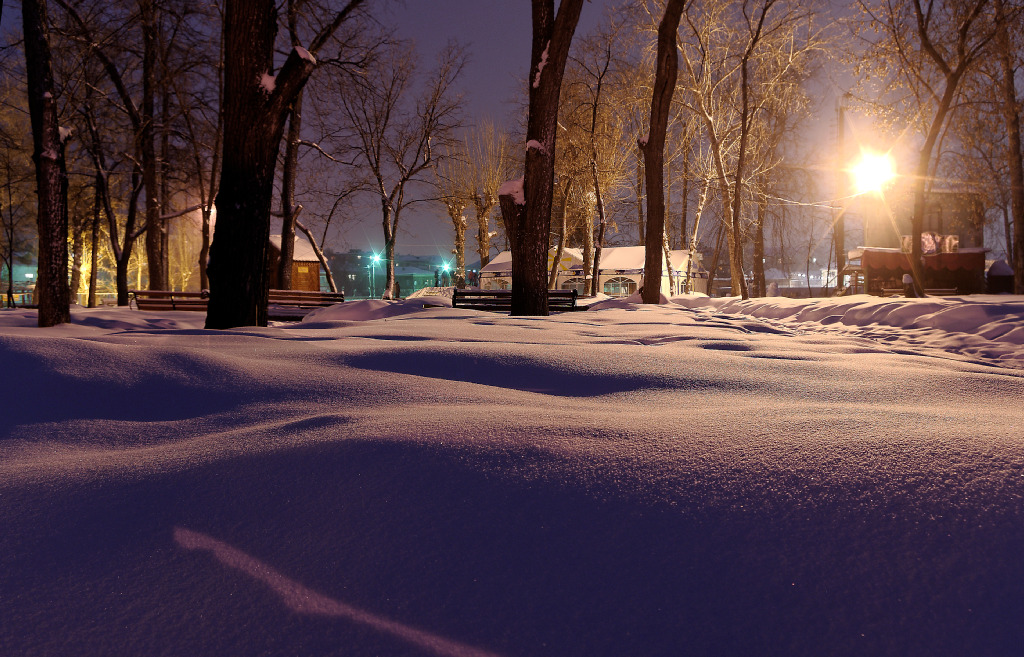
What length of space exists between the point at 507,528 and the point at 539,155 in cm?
755

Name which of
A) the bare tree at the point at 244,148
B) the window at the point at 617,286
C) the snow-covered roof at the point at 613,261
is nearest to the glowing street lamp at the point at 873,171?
the snow-covered roof at the point at 613,261

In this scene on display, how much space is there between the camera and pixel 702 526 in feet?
3.62

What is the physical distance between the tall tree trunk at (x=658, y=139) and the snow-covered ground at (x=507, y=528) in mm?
9916

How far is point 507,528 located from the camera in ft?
3.68

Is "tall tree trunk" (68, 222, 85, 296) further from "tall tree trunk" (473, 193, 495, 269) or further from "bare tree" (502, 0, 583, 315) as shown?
"bare tree" (502, 0, 583, 315)

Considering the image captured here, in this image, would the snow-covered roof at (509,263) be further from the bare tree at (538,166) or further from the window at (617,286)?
the bare tree at (538,166)

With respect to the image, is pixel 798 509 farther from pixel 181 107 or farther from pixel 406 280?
pixel 406 280

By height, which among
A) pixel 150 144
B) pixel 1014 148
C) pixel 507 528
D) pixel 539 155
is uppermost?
pixel 1014 148

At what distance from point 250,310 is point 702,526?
5533 mm

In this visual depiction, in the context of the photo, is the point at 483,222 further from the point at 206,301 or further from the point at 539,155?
the point at 539,155

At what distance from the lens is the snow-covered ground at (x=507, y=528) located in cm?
88

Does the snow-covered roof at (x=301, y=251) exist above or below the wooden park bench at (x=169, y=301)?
above

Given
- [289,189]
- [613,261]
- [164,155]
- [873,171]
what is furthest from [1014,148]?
[164,155]

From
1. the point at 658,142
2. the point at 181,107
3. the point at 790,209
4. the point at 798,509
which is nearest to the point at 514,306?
the point at 658,142
